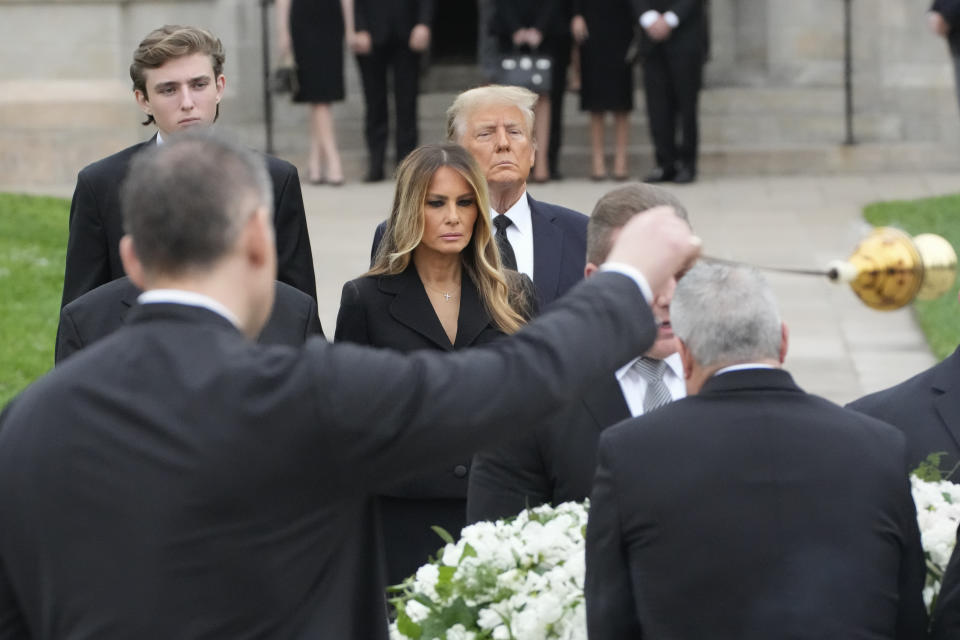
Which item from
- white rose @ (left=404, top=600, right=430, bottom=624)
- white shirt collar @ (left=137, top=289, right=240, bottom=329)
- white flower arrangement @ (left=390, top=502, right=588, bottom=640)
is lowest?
white rose @ (left=404, top=600, right=430, bottom=624)

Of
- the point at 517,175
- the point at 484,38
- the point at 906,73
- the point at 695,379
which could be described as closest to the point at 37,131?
the point at 484,38

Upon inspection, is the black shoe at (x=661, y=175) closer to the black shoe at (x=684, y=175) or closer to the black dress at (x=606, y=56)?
the black shoe at (x=684, y=175)

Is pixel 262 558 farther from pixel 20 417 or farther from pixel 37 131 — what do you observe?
pixel 37 131

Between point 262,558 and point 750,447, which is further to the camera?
point 750,447

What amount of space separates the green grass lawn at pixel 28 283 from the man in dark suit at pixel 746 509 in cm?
614

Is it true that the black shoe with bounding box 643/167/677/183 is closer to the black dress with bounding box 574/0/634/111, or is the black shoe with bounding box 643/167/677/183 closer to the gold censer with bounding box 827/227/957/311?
the black dress with bounding box 574/0/634/111

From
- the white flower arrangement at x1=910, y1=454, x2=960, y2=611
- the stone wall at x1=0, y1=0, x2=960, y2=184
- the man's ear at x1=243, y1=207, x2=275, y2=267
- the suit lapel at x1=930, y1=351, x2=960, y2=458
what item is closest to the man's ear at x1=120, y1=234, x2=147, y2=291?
the man's ear at x1=243, y1=207, x2=275, y2=267

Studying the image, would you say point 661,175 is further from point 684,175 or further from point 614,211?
point 614,211

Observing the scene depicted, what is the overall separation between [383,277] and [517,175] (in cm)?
94

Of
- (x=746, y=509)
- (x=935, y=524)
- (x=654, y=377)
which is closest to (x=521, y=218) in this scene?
(x=654, y=377)

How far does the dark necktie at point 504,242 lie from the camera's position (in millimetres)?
6336

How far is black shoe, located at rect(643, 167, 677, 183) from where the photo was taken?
15891mm

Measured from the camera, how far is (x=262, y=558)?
8.91 feet

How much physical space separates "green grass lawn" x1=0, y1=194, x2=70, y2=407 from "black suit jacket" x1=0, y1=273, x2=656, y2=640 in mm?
6693
